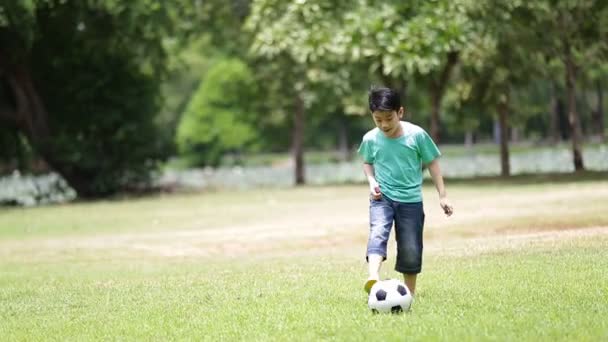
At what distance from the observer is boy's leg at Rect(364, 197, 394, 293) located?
32.7 ft

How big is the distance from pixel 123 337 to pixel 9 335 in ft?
4.03

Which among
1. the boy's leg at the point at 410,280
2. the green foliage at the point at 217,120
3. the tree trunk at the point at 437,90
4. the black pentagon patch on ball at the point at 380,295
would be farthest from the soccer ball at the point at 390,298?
the green foliage at the point at 217,120

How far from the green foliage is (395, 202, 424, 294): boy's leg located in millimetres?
60568

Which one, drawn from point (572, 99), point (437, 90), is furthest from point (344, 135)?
point (572, 99)

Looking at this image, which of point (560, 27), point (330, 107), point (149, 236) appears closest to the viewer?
point (149, 236)

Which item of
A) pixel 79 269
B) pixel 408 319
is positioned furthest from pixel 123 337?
pixel 79 269

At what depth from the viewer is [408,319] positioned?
9086mm

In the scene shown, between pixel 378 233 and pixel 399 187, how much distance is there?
19.8 inches

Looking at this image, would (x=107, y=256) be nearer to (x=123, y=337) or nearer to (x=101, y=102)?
(x=123, y=337)

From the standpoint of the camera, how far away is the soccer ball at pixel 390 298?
9.34 m

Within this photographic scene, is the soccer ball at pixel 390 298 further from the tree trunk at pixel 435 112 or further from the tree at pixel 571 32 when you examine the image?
the tree trunk at pixel 435 112

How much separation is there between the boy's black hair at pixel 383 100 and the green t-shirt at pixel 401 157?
17.5 inches

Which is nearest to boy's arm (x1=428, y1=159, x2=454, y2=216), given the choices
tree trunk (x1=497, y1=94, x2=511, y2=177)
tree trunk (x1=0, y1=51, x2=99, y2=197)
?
tree trunk (x1=0, y1=51, x2=99, y2=197)

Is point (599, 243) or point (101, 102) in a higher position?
point (101, 102)
